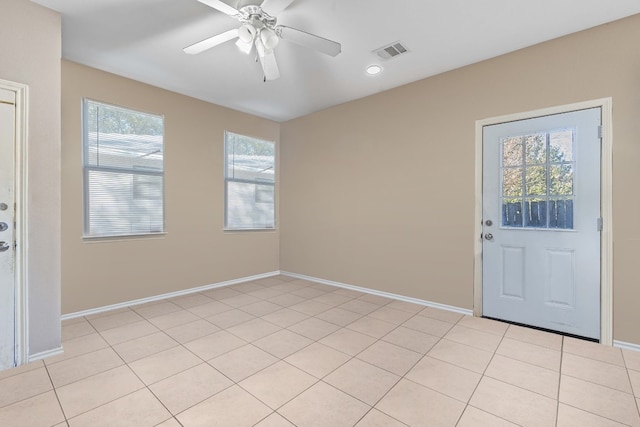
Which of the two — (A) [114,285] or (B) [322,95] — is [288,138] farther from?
(A) [114,285]

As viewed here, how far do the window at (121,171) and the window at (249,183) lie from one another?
1022mm

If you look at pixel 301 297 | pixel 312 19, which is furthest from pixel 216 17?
pixel 301 297

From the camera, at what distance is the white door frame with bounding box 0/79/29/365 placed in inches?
85.4

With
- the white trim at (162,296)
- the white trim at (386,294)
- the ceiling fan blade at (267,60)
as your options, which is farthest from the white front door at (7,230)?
the white trim at (386,294)

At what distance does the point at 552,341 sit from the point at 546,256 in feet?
2.50

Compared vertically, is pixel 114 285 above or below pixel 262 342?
above

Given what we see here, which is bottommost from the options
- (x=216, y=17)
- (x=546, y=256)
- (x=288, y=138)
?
(x=546, y=256)

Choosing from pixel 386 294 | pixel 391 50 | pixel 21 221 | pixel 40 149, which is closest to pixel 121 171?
pixel 40 149

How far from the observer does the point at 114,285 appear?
133 inches

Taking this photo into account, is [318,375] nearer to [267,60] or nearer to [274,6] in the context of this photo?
[267,60]

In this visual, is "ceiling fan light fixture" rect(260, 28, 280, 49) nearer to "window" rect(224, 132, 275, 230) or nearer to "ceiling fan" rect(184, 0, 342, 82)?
"ceiling fan" rect(184, 0, 342, 82)

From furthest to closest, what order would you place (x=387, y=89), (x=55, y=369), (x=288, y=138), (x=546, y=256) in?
(x=288, y=138) → (x=387, y=89) → (x=546, y=256) → (x=55, y=369)

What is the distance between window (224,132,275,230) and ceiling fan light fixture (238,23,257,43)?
247 centimetres

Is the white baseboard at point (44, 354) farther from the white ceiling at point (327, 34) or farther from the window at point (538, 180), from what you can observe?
the window at point (538, 180)
